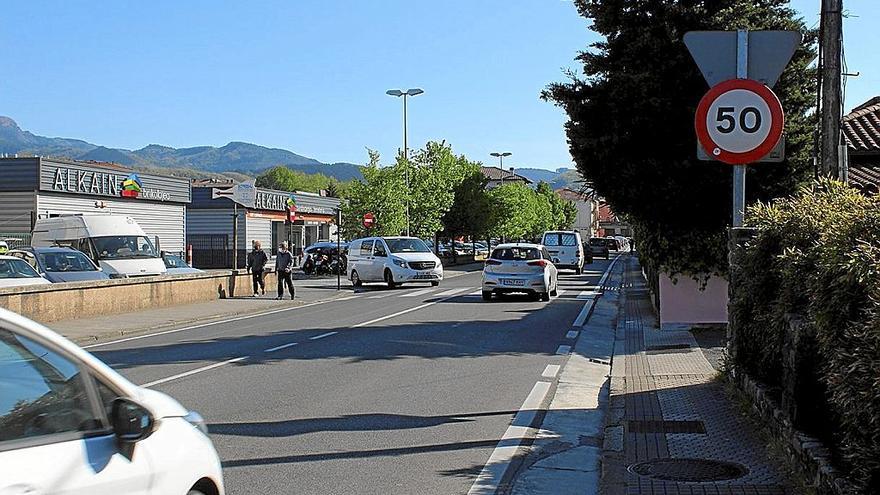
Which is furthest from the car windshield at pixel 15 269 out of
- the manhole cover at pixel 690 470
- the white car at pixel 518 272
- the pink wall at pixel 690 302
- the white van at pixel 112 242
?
the manhole cover at pixel 690 470

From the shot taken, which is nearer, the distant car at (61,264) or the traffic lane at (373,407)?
the traffic lane at (373,407)

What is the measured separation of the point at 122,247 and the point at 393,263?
1028 cm

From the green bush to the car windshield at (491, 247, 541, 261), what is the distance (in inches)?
651

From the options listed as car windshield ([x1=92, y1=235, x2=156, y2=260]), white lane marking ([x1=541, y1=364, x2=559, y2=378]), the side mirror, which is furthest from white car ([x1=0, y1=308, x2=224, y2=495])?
car windshield ([x1=92, y1=235, x2=156, y2=260])

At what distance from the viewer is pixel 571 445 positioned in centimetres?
859

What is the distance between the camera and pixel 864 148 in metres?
23.6

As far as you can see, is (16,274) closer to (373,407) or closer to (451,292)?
(373,407)

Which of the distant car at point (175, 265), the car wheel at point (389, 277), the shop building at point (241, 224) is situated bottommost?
the car wheel at point (389, 277)

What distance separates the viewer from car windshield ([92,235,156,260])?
28.2 m

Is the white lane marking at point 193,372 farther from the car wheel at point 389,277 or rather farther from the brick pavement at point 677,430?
the car wheel at point 389,277

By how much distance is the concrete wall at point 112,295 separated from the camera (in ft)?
62.6

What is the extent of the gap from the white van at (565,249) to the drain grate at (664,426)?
3651cm

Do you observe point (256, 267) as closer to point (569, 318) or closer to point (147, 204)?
point (569, 318)

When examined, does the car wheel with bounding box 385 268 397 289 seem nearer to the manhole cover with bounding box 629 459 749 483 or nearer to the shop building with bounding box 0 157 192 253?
the shop building with bounding box 0 157 192 253
